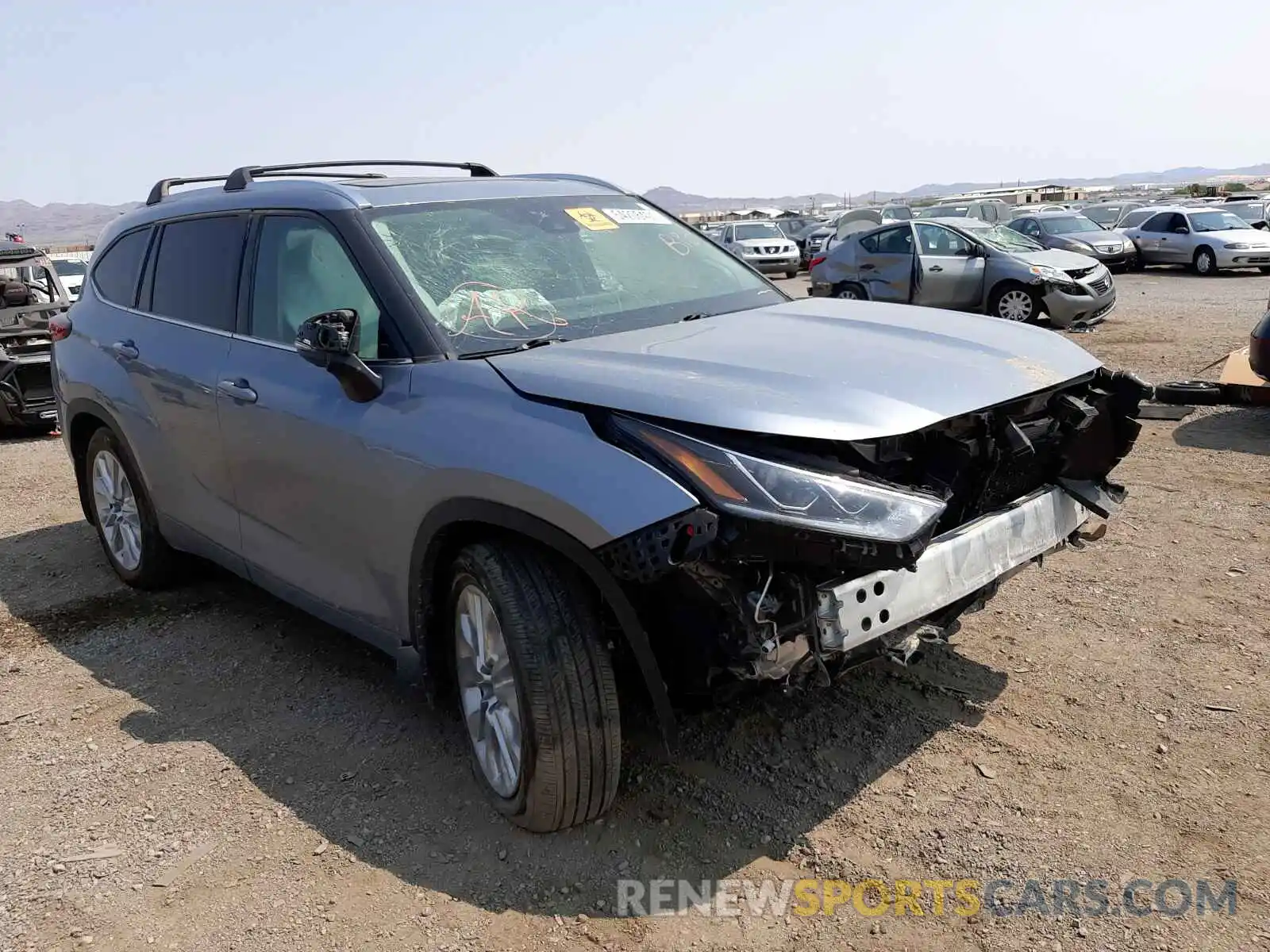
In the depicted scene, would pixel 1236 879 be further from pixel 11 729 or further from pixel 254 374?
pixel 11 729

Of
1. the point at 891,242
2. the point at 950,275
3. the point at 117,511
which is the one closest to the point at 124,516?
the point at 117,511

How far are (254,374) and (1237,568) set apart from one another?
4.26 meters

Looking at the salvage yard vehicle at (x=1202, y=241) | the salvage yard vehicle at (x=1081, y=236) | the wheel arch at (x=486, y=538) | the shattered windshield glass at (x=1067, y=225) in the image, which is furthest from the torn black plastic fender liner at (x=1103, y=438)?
the salvage yard vehicle at (x=1202, y=241)

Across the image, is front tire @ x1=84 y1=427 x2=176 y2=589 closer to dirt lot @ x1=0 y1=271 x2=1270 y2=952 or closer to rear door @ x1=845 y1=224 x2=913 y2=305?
dirt lot @ x1=0 y1=271 x2=1270 y2=952

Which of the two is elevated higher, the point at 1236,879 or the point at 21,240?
the point at 21,240

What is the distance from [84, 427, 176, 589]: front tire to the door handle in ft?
3.78

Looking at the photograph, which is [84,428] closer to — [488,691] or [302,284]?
[302,284]

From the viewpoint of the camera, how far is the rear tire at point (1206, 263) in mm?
22484

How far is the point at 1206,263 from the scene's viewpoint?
74.4 ft

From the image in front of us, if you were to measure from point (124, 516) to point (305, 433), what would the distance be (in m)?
2.22

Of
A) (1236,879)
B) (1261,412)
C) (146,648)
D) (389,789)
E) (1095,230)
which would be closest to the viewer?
(1236,879)

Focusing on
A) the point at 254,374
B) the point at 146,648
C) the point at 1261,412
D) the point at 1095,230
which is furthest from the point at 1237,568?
the point at 1095,230

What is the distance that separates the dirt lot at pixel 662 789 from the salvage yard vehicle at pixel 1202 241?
20.3 meters

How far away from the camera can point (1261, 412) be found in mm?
7922
